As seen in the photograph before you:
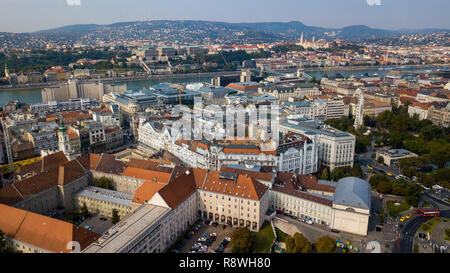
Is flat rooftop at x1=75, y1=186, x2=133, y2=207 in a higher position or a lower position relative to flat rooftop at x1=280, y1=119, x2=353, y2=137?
lower

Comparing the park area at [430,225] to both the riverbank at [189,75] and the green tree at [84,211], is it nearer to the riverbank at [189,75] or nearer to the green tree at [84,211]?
the green tree at [84,211]

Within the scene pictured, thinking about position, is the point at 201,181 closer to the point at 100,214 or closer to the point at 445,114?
the point at 100,214

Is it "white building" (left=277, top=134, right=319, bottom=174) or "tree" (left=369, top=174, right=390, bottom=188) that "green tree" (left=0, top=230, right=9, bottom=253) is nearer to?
"white building" (left=277, top=134, right=319, bottom=174)

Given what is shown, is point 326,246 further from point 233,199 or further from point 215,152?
point 215,152

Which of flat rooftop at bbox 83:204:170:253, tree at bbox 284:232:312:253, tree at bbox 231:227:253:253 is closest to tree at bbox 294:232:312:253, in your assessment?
tree at bbox 284:232:312:253

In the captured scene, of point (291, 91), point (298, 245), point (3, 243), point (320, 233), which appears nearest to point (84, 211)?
point (3, 243)
